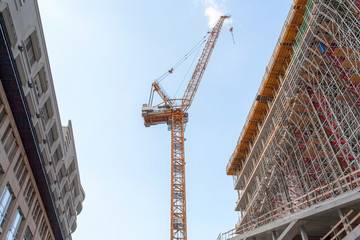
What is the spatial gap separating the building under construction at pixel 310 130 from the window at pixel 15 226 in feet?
55.2

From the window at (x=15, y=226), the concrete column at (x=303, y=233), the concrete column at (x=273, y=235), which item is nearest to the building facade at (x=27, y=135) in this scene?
the window at (x=15, y=226)

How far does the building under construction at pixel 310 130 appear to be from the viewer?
17.6m

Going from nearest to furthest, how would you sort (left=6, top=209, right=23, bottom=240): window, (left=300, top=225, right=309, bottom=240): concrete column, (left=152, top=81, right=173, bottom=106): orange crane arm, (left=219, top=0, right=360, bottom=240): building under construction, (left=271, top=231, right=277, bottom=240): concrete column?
(left=300, top=225, right=309, bottom=240): concrete column, (left=219, top=0, right=360, bottom=240): building under construction, (left=271, top=231, right=277, bottom=240): concrete column, (left=6, top=209, right=23, bottom=240): window, (left=152, top=81, right=173, bottom=106): orange crane arm

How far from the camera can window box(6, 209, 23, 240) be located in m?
22.8

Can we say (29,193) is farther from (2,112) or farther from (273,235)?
(273,235)

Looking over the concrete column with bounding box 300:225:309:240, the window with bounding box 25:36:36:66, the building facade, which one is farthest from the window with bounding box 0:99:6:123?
the concrete column with bounding box 300:225:309:240

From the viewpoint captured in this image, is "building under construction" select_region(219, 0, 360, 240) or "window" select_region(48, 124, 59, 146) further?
"window" select_region(48, 124, 59, 146)

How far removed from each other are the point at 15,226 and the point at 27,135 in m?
6.67

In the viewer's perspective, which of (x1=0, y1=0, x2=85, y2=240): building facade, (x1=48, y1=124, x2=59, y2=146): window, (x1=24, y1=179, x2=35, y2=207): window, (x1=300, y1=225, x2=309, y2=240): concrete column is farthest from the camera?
(x1=48, y1=124, x2=59, y2=146): window

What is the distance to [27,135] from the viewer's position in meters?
23.9

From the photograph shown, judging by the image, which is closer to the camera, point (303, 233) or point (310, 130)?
point (303, 233)

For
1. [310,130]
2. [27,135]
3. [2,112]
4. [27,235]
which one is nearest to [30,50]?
[2,112]

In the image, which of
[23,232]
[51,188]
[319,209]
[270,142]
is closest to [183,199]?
[270,142]

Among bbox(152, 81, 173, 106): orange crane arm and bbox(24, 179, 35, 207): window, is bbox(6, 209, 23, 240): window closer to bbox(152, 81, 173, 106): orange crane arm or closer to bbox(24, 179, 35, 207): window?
bbox(24, 179, 35, 207): window
